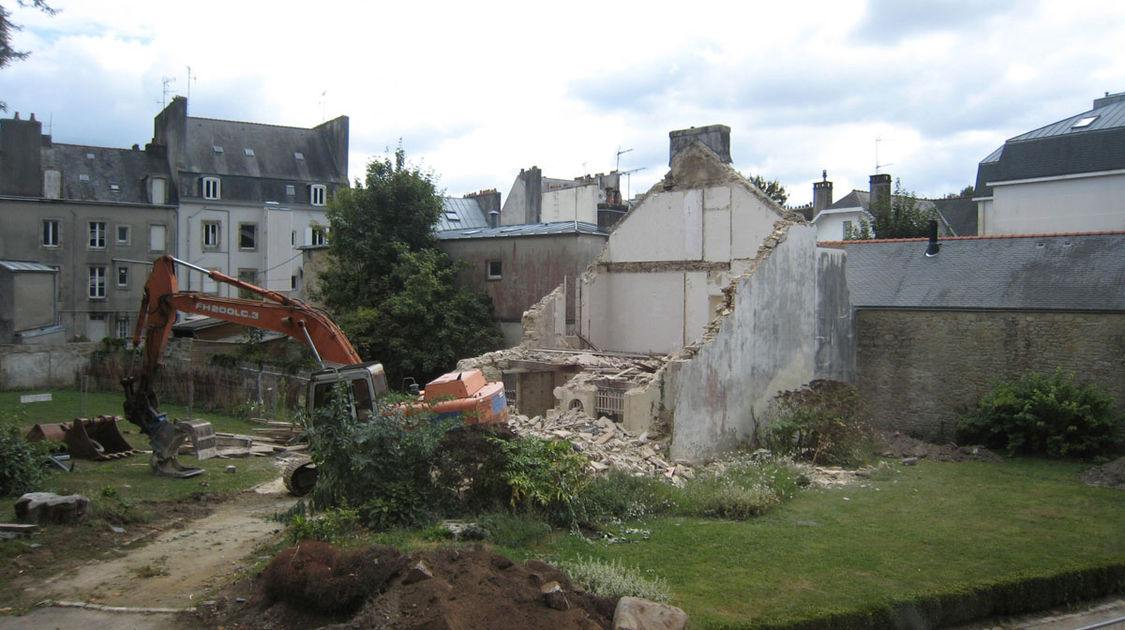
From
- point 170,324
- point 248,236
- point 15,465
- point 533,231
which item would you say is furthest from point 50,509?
point 248,236

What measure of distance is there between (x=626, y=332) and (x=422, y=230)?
877cm

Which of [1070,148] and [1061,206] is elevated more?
[1070,148]

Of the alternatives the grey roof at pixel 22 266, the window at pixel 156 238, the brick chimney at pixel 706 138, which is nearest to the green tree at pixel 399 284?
the brick chimney at pixel 706 138

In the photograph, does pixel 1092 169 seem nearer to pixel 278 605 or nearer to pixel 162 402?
pixel 278 605

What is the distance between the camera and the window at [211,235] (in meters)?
38.7

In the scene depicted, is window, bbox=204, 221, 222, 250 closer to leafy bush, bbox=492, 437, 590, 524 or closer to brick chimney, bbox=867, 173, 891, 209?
brick chimney, bbox=867, 173, 891, 209

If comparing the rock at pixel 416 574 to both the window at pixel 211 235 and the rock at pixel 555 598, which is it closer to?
the rock at pixel 555 598

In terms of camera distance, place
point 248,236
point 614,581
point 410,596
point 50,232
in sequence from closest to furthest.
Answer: point 410,596 → point 614,581 → point 50,232 → point 248,236

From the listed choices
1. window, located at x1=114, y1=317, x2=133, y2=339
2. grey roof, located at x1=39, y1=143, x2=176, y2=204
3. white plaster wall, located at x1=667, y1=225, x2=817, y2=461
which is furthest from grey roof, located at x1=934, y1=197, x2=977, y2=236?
window, located at x1=114, y1=317, x2=133, y2=339

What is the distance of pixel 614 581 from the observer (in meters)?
7.25

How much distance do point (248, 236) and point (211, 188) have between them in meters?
2.76

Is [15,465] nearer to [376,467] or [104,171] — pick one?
[376,467]

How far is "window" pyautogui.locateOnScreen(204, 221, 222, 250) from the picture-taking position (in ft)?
127

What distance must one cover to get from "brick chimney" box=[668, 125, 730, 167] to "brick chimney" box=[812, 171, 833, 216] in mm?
20825
